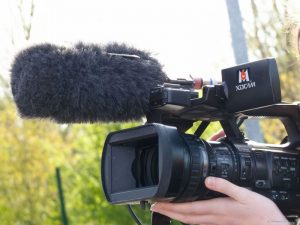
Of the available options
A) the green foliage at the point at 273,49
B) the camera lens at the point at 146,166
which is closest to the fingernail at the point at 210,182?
the camera lens at the point at 146,166

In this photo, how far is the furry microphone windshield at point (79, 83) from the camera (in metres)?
1.57

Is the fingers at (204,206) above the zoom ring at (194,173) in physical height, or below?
below

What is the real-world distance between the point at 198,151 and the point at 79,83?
1.10 feet

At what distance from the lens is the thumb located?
1.68 metres

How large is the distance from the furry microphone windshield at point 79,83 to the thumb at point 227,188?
25 cm

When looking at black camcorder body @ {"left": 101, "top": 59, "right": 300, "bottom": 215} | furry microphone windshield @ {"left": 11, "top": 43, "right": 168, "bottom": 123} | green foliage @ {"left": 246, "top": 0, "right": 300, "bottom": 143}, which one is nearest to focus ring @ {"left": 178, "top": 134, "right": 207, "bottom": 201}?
black camcorder body @ {"left": 101, "top": 59, "right": 300, "bottom": 215}

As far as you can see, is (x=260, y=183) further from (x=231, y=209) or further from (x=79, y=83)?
(x=79, y=83)


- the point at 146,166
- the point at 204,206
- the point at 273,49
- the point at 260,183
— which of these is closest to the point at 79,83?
the point at 146,166

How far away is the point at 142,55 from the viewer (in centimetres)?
173

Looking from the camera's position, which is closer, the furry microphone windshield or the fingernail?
the furry microphone windshield

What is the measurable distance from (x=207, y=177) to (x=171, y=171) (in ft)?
0.37

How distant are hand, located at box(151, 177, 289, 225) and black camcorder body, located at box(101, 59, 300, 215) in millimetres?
27

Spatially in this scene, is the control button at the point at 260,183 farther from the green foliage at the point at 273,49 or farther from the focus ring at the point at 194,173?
the green foliage at the point at 273,49

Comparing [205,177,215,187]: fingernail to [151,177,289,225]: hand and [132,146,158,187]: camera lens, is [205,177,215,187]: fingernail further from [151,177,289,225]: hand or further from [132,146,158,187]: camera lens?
[132,146,158,187]: camera lens
